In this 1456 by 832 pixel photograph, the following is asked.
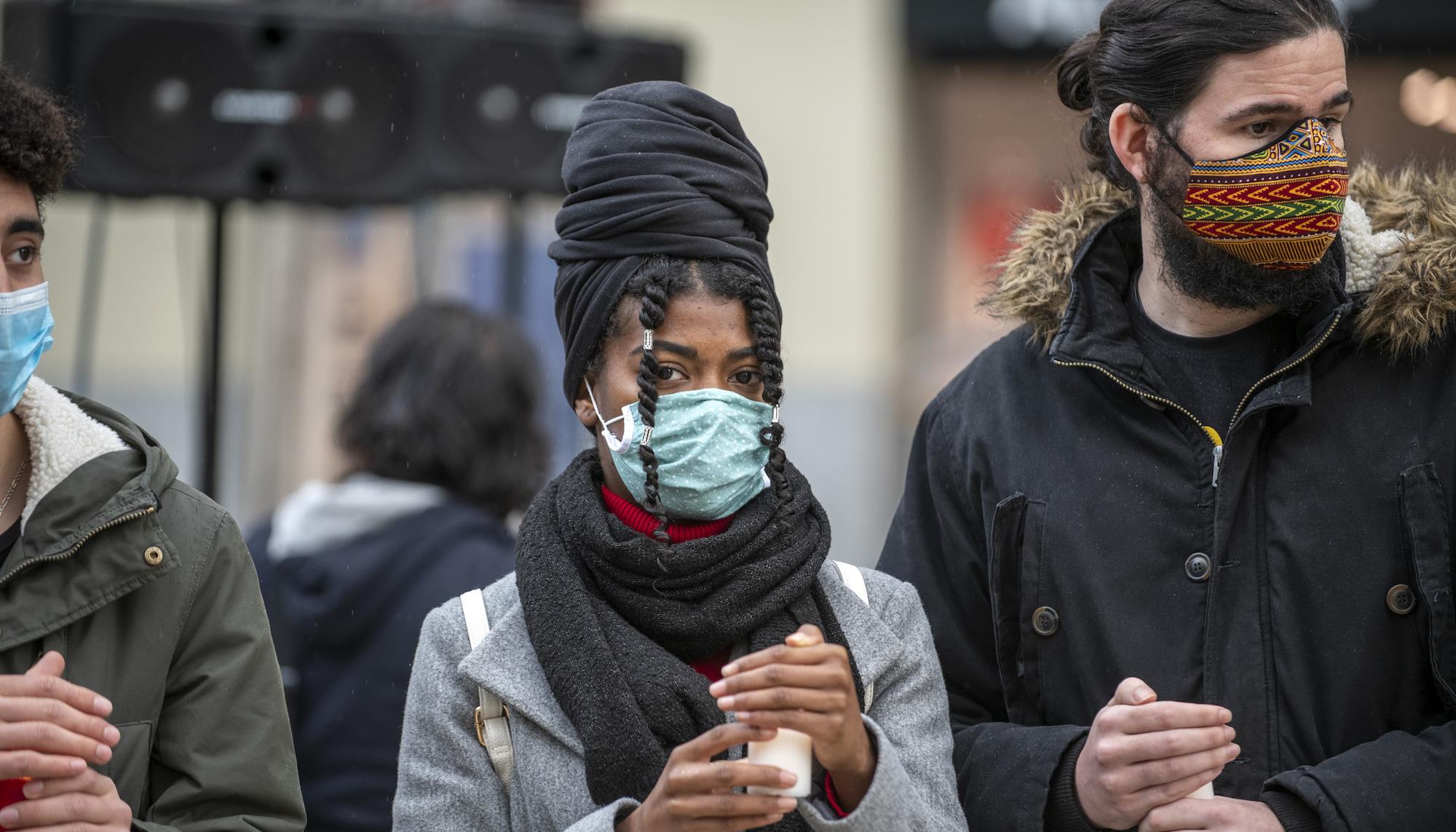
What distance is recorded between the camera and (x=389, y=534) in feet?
13.3

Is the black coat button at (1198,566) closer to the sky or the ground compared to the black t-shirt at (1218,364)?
closer to the ground

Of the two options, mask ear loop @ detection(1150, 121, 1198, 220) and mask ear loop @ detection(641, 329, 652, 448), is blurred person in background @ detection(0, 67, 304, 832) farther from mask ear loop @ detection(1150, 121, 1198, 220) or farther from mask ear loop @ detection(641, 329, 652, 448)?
mask ear loop @ detection(1150, 121, 1198, 220)

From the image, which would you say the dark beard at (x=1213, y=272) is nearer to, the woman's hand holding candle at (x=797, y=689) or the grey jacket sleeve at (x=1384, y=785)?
the grey jacket sleeve at (x=1384, y=785)

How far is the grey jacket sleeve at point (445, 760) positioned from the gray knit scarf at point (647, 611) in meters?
0.13

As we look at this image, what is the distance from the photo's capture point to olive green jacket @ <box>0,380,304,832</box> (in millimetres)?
2529

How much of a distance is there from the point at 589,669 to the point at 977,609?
81 cm

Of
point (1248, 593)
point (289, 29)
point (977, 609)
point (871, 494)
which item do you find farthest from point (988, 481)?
point (871, 494)

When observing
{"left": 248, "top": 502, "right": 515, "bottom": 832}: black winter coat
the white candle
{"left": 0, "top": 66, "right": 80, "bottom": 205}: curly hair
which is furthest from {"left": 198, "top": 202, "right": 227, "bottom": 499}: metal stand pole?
the white candle

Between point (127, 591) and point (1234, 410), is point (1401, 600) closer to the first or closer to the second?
point (1234, 410)

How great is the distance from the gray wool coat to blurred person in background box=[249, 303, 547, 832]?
1.23 m

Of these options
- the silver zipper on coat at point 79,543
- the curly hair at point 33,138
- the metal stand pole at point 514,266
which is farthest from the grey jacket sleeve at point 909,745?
the metal stand pole at point 514,266

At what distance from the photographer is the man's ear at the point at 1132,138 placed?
2957mm

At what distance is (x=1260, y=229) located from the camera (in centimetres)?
279

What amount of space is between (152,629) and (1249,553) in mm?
1789
